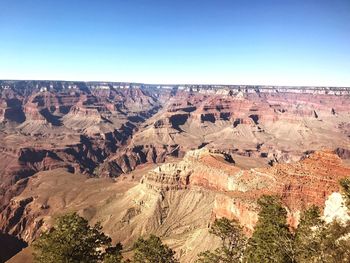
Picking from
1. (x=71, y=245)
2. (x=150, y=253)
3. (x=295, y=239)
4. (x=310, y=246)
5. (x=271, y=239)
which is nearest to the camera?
(x=310, y=246)

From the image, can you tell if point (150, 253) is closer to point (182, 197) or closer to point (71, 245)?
point (71, 245)

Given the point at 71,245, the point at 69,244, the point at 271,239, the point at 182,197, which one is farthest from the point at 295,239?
the point at 182,197

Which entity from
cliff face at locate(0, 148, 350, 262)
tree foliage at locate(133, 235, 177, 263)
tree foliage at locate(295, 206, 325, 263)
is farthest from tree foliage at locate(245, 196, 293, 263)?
cliff face at locate(0, 148, 350, 262)

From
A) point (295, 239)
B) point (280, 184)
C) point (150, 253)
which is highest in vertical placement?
point (295, 239)

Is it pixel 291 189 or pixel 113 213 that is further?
pixel 113 213

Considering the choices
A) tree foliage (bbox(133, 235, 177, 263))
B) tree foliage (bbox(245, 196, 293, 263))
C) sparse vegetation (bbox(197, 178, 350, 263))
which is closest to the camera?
sparse vegetation (bbox(197, 178, 350, 263))

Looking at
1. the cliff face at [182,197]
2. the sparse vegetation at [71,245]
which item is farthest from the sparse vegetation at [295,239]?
the cliff face at [182,197]

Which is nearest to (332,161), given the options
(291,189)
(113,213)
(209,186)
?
(291,189)

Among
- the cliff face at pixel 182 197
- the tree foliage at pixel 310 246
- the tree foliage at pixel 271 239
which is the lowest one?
the cliff face at pixel 182 197

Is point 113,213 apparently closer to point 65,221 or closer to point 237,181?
point 237,181

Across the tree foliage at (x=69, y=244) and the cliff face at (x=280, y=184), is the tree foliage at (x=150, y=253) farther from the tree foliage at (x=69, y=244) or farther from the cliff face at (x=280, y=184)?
the cliff face at (x=280, y=184)

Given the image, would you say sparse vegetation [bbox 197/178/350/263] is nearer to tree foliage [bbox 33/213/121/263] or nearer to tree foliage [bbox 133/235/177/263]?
tree foliage [bbox 133/235/177/263]
